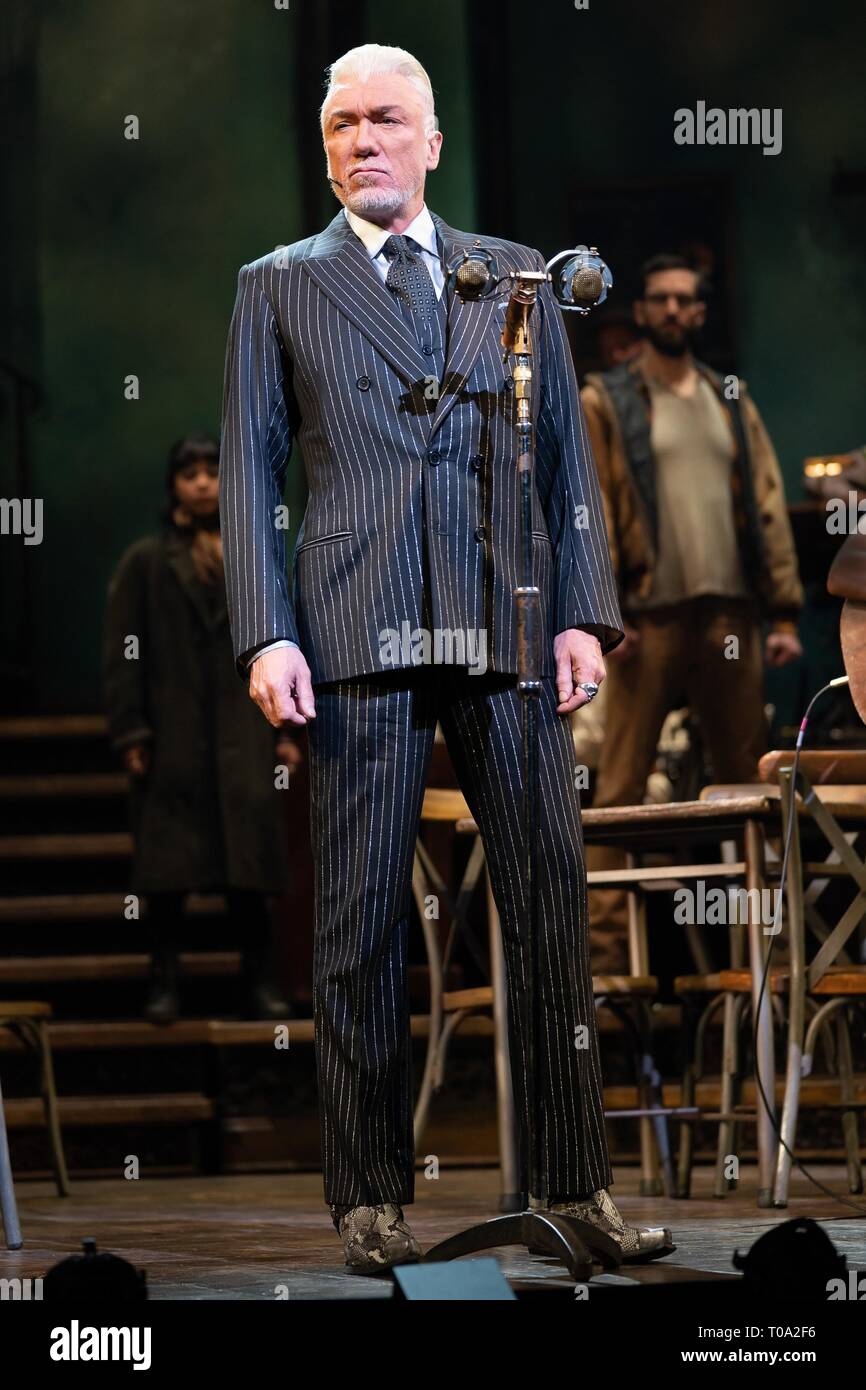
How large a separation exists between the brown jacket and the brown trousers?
0.37ft

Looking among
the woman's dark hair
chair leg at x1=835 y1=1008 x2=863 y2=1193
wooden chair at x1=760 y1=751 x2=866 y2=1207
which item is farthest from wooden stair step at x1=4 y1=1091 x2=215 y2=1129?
wooden chair at x1=760 y1=751 x2=866 y2=1207

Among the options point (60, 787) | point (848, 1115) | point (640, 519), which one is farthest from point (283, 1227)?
point (60, 787)

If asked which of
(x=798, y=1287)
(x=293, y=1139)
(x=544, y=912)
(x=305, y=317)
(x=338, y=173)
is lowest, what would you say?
(x=293, y=1139)

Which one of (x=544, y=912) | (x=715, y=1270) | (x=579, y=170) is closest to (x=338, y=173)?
(x=544, y=912)

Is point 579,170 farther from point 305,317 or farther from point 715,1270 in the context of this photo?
point 715,1270

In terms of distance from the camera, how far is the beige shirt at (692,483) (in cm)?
701

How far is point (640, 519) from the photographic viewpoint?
698 cm

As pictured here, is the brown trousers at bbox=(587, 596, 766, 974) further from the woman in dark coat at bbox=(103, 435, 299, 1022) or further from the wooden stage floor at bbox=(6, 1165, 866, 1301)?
the wooden stage floor at bbox=(6, 1165, 866, 1301)

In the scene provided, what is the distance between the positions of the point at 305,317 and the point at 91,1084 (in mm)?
4090

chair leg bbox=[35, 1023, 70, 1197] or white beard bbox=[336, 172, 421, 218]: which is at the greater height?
white beard bbox=[336, 172, 421, 218]

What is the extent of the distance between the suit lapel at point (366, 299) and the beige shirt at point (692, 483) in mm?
4025

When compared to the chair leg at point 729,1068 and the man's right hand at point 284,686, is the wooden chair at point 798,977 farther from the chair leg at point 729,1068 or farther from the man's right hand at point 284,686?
the man's right hand at point 284,686

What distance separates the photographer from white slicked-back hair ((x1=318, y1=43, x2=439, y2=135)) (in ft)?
9.58
